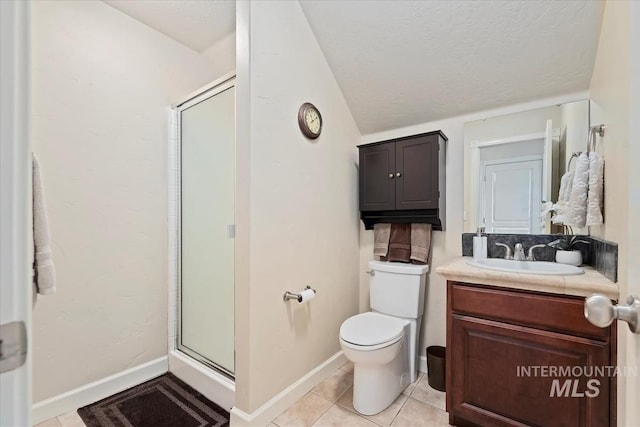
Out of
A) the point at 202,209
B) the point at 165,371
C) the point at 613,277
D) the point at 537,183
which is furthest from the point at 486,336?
the point at 165,371

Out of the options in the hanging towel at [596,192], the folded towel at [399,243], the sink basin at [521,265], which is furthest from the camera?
the folded towel at [399,243]

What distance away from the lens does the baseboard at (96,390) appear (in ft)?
5.19

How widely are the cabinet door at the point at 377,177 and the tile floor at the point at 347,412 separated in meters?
1.25

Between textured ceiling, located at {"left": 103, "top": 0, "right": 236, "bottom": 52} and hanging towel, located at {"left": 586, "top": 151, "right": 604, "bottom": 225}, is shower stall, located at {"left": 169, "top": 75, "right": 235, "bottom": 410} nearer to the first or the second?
textured ceiling, located at {"left": 103, "top": 0, "right": 236, "bottom": 52}

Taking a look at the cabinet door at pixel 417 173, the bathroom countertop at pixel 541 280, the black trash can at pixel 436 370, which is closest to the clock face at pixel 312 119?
the cabinet door at pixel 417 173

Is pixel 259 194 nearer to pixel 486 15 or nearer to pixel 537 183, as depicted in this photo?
pixel 486 15

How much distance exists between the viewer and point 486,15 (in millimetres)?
1556

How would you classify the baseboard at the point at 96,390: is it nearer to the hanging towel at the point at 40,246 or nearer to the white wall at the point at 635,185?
the hanging towel at the point at 40,246

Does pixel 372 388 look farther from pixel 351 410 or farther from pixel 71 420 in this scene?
pixel 71 420

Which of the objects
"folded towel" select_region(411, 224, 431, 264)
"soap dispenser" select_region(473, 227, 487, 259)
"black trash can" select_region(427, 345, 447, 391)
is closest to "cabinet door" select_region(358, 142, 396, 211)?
"folded towel" select_region(411, 224, 431, 264)

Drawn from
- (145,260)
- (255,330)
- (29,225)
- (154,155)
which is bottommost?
(255,330)

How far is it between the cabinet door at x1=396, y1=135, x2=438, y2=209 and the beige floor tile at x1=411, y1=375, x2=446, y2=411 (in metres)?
1.21

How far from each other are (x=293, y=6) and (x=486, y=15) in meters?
1.10

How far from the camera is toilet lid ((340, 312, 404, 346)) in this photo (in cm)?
164
